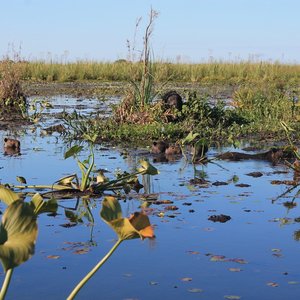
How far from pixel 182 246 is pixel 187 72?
30.4m

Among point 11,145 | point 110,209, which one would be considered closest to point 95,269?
point 110,209

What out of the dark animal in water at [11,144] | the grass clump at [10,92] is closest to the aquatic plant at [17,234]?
the dark animal in water at [11,144]

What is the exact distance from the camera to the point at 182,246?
536cm

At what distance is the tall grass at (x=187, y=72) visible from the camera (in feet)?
105

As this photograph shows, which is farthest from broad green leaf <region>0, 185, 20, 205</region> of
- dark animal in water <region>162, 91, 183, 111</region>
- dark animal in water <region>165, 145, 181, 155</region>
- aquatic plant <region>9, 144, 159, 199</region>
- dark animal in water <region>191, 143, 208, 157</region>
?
dark animal in water <region>162, 91, 183, 111</region>

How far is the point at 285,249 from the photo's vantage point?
17.3ft

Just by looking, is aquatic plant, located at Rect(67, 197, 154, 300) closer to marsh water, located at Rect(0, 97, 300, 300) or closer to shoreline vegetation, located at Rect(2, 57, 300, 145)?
marsh water, located at Rect(0, 97, 300, 300)

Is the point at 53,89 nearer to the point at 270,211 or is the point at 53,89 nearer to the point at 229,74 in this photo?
the point at 229,74

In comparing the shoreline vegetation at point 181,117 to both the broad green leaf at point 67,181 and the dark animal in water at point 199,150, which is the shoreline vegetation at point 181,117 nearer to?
the dark animal in water at point 199,150

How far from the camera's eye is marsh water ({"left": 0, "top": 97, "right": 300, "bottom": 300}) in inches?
173

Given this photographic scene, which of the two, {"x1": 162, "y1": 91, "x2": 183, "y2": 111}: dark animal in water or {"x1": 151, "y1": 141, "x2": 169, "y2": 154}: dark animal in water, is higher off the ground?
{"x1": 162, "y1": 91, "x2": 183, "y2": 111}: dark animal in water

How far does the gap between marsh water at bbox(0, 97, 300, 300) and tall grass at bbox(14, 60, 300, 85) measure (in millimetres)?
22855

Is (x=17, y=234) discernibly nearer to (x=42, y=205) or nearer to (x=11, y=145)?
(x=42, y=205)

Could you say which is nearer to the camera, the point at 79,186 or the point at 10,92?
the point at 79,186
